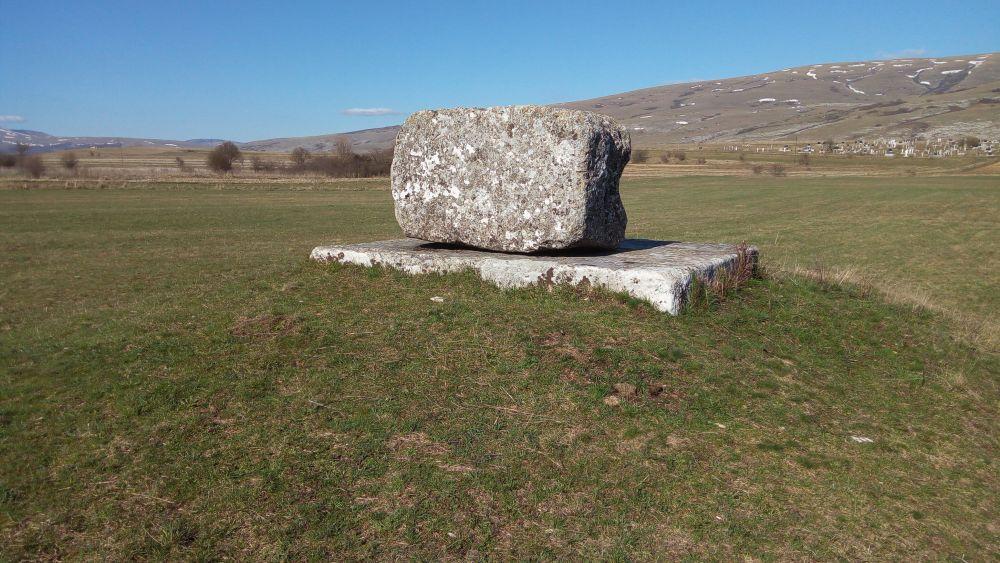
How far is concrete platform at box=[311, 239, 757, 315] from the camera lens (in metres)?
7.00

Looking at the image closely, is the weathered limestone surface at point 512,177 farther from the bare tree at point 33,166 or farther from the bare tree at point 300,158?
the bare tree at point 300,158

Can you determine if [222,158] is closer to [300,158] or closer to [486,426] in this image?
[300,158]

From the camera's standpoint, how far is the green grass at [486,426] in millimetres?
3824

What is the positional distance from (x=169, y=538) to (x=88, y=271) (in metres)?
12.9

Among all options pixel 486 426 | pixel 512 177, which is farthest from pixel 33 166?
pixel 486 426

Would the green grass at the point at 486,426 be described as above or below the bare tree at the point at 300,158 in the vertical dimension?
below

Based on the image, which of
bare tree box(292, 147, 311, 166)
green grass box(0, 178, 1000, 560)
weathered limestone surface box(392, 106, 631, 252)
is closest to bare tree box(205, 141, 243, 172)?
bare tree box(292, 147, 311, 166)

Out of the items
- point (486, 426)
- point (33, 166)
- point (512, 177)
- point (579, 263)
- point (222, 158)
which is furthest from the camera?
point (222, 158)

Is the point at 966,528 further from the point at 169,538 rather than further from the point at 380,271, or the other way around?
the point at 380,271

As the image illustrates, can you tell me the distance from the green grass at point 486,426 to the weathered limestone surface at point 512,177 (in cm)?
92

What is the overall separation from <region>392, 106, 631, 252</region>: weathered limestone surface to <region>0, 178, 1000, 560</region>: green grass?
3.00 feet

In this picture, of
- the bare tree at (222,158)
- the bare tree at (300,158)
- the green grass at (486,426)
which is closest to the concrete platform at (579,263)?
the green grass at (486,426)

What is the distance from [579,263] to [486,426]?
10.2ft

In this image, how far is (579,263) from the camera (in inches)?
295
